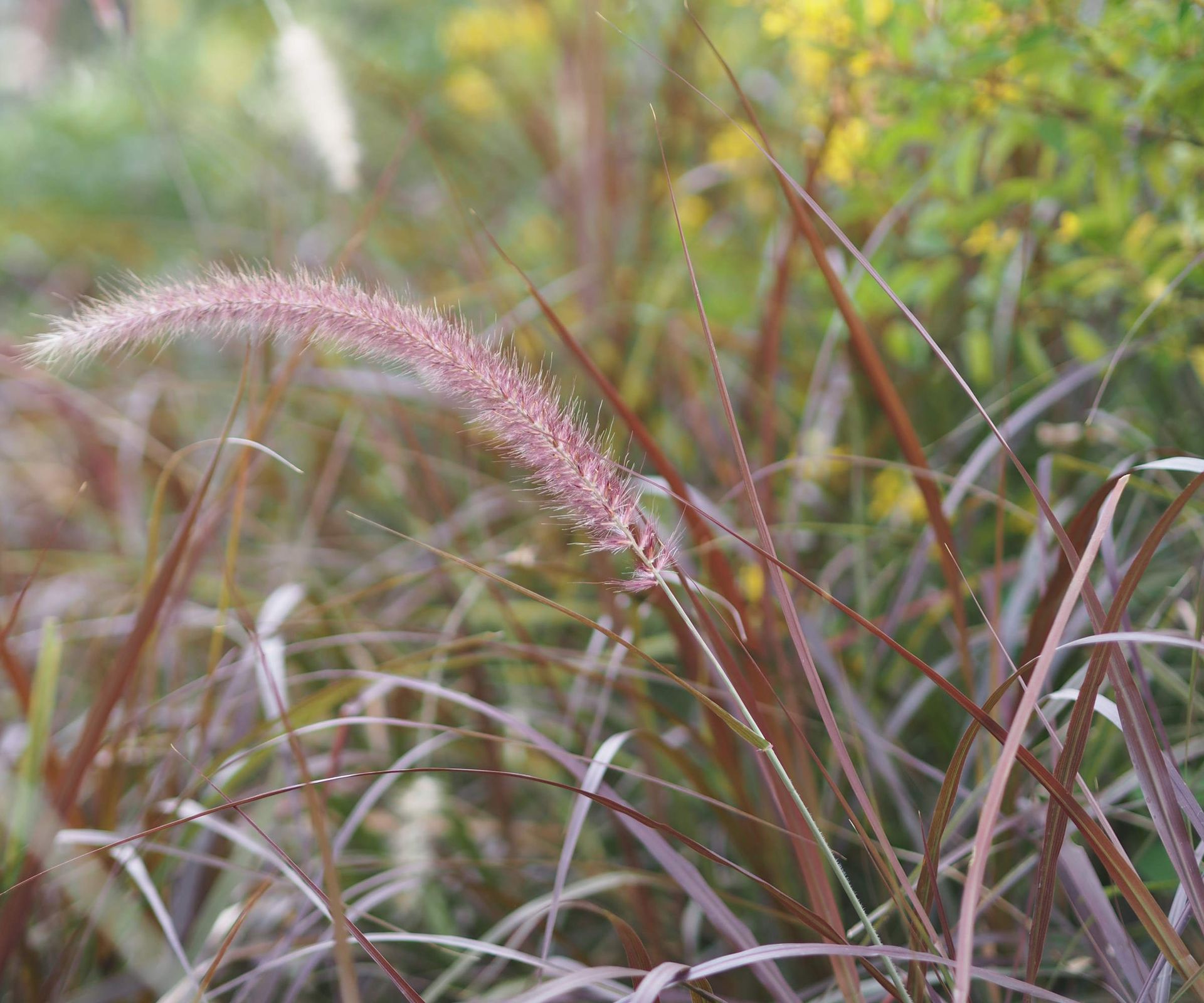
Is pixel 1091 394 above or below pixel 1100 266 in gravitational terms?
below

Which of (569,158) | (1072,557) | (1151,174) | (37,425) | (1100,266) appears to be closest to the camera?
(1072,557)

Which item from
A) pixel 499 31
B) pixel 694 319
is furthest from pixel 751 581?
pixel 499 31

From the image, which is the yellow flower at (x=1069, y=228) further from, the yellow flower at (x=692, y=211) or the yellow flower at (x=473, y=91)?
the yellow flower at (x=473, y=91)

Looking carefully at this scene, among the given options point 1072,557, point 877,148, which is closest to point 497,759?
point 1072,557

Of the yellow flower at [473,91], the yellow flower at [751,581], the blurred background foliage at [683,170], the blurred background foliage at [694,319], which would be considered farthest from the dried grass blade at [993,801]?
the yellow flower at [473,91]

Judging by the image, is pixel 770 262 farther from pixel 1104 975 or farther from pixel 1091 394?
pixel 1104 975

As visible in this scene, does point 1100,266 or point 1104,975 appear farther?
point 1100,266

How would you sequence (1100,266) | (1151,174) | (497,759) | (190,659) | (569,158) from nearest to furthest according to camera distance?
(1151,174) < (1100,266) < (497,759) < (190,659) < (569,158)
